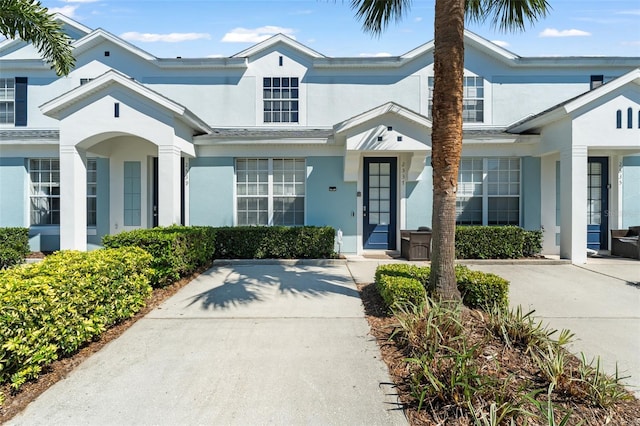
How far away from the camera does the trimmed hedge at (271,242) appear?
10.0 meters

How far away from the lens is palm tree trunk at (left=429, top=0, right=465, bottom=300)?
17.3 ft

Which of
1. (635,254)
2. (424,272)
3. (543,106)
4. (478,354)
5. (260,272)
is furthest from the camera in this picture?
(543,106)

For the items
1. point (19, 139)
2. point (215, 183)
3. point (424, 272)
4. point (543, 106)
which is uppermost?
point (543, 106)

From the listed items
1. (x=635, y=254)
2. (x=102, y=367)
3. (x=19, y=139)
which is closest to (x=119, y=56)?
(x=19, y=139)

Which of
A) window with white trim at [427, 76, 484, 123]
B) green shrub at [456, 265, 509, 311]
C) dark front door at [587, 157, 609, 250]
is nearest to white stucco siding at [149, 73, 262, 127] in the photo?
window with white trim at [427, 76, 484, 123]

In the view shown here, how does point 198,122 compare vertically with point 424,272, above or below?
above

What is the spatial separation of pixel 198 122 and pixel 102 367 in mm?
7995

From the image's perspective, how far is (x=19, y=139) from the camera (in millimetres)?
11211

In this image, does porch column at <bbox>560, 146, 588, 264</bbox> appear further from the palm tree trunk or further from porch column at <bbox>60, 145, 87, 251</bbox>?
porch column at <bbox>60, 145, 87, 251</bbox>

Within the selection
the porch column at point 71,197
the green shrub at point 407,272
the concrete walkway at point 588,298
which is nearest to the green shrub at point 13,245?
the porch column at point 71,197

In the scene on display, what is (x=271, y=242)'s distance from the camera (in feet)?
33.0

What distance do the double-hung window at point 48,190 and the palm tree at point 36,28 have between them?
336cm

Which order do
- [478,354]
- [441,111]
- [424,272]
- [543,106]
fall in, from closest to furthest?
1. [478,354]
2. [441,111]
3. [424,272]
4. [543,106]

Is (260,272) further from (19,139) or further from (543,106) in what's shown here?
(543,106)
